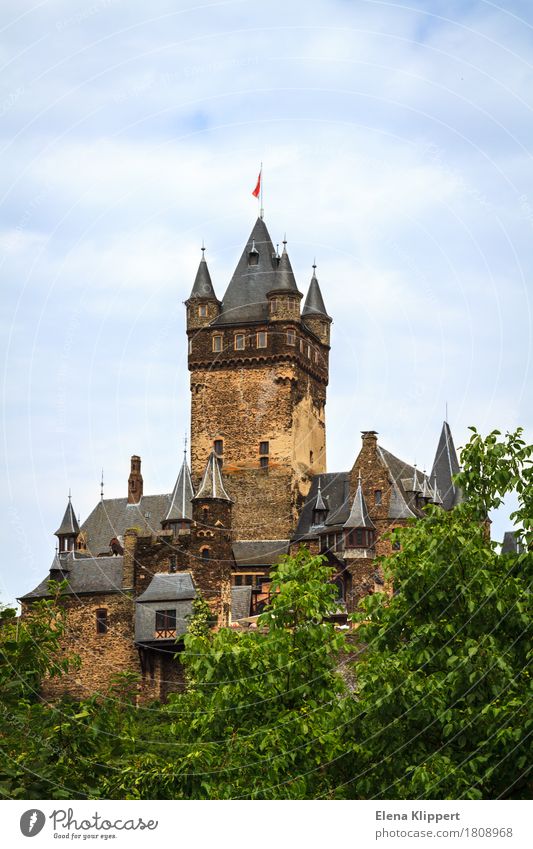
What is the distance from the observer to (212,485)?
82000mm

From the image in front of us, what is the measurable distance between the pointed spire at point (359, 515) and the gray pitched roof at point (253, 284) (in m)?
16.1

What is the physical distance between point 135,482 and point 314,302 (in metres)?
15.7

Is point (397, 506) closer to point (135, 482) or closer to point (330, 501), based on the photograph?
point (330, 501)

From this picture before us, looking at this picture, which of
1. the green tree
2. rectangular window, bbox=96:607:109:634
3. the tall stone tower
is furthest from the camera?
the tall stone tower

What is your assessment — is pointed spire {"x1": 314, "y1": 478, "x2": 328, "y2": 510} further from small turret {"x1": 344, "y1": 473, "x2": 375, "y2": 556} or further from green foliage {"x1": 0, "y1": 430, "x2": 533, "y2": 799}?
green foliage {"x1": 0, "y1": 430, "x2": 533, "y2": 799}

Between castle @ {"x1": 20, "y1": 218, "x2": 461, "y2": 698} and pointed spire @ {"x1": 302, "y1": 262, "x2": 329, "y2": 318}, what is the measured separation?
3.5 inches

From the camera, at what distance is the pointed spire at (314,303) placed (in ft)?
319

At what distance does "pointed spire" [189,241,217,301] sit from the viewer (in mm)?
95875

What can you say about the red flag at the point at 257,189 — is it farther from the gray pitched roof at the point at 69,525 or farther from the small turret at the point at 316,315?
the gray pitched roof at the point at 69,525

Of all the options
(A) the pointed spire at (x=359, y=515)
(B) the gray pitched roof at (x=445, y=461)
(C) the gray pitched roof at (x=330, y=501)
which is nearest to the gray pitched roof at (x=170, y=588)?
(A) the pointed spire at (x=359, y=515)

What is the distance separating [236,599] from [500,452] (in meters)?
52.4

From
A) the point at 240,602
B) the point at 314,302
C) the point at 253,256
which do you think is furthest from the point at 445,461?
the point at 253,256

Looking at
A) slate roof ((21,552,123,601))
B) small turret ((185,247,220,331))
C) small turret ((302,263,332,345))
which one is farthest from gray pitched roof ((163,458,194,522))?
small turret ((302,263,332,345))
